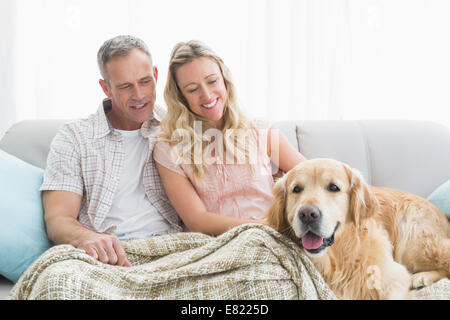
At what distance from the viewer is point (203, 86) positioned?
1542 millimetres

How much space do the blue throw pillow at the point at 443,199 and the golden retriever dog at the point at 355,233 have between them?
23 centimetres

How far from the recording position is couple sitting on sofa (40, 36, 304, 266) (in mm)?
1554

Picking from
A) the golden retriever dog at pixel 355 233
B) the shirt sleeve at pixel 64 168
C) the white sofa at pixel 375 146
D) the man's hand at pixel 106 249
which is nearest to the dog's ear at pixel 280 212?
the golden retriever dog at pixel 355 233

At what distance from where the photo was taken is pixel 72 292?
1.02 m

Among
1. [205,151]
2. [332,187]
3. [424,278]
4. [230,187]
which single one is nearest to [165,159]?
[205,151]

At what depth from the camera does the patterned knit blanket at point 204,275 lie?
1.05 metres

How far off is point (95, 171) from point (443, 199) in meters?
1.44

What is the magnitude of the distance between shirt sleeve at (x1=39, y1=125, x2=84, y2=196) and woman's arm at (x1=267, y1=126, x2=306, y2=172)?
0.81 metres

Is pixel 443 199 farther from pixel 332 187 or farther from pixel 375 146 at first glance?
pixel 332 187

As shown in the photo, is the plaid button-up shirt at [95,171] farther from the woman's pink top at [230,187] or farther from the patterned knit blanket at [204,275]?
the patterned knit blanket at [204,275]

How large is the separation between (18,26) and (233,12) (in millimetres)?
1572

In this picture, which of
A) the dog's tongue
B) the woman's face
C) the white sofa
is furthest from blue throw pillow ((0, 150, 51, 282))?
the dog's tongue
